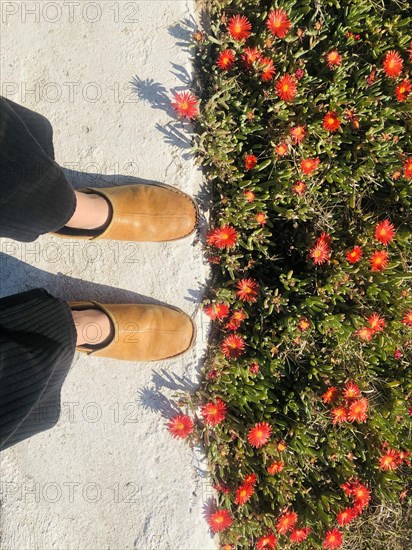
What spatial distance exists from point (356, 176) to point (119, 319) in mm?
1381

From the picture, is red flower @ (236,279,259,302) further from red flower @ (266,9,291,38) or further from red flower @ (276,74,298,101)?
red flower @ (266,9,291,38)

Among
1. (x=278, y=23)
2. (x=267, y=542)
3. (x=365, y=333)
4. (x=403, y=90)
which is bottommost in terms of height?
(x=267, y=542)

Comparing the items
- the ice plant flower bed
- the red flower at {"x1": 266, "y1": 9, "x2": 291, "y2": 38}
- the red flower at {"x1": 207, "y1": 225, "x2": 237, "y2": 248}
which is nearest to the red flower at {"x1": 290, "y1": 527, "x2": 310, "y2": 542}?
the ice plant flower bed

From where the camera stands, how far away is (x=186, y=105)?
2.30 meters

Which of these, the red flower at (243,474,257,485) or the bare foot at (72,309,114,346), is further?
the red flower at (243,474,257,485)

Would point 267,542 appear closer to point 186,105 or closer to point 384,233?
point 384,233

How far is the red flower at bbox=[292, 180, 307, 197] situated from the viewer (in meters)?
2.32

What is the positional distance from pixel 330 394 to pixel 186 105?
1.58 metres

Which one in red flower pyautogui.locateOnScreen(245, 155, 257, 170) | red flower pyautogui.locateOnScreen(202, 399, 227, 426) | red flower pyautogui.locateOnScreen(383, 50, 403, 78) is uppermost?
red flower pyautogui.locateOnScreen(383, 50, 403, 78)

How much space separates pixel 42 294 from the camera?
202 cm

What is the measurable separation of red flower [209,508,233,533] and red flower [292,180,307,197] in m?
1.61

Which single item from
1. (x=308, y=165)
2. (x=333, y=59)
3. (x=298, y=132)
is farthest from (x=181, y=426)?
(x=333, y=59)

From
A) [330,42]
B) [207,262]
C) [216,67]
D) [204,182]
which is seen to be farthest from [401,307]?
[216,67]

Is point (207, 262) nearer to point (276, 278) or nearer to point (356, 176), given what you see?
point (276, 278)
